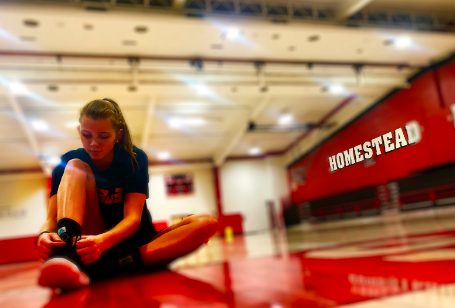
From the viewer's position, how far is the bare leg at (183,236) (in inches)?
27.2

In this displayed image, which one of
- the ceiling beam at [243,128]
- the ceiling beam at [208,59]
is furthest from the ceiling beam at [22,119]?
the ceiling beam at [243,128]

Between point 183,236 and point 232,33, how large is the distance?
756 centimetres

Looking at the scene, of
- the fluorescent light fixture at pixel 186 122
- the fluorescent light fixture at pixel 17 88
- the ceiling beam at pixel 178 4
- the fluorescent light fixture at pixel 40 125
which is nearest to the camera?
the ceiling beam at pixel 178 4

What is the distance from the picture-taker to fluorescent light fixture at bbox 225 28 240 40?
763 centimetres

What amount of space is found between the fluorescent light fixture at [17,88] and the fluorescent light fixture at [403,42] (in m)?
8.99

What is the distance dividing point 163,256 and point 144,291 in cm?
59

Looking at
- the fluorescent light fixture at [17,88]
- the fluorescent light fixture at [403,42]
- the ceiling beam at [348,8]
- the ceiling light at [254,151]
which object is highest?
the ceiling beam at [348,8]

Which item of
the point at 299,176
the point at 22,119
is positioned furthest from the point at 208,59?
the point at 299,176

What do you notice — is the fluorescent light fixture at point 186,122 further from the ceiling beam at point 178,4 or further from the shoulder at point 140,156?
the shoulder at point 140,156

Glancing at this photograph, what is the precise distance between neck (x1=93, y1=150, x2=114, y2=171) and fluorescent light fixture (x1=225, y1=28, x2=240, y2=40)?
7558mm

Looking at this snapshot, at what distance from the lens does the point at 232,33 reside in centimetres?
776

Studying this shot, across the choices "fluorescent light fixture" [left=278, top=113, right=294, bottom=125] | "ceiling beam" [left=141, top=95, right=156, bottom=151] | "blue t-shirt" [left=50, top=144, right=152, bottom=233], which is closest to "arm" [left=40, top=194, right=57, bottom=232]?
"blue t-shirt" [left=50, top=144, right=152, bottom=233]

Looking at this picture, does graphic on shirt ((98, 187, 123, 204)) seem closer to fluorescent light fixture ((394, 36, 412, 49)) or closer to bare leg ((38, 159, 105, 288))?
bare leg ((38, 159, 105, 288))

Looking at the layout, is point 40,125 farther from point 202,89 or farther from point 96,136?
point 96,136
